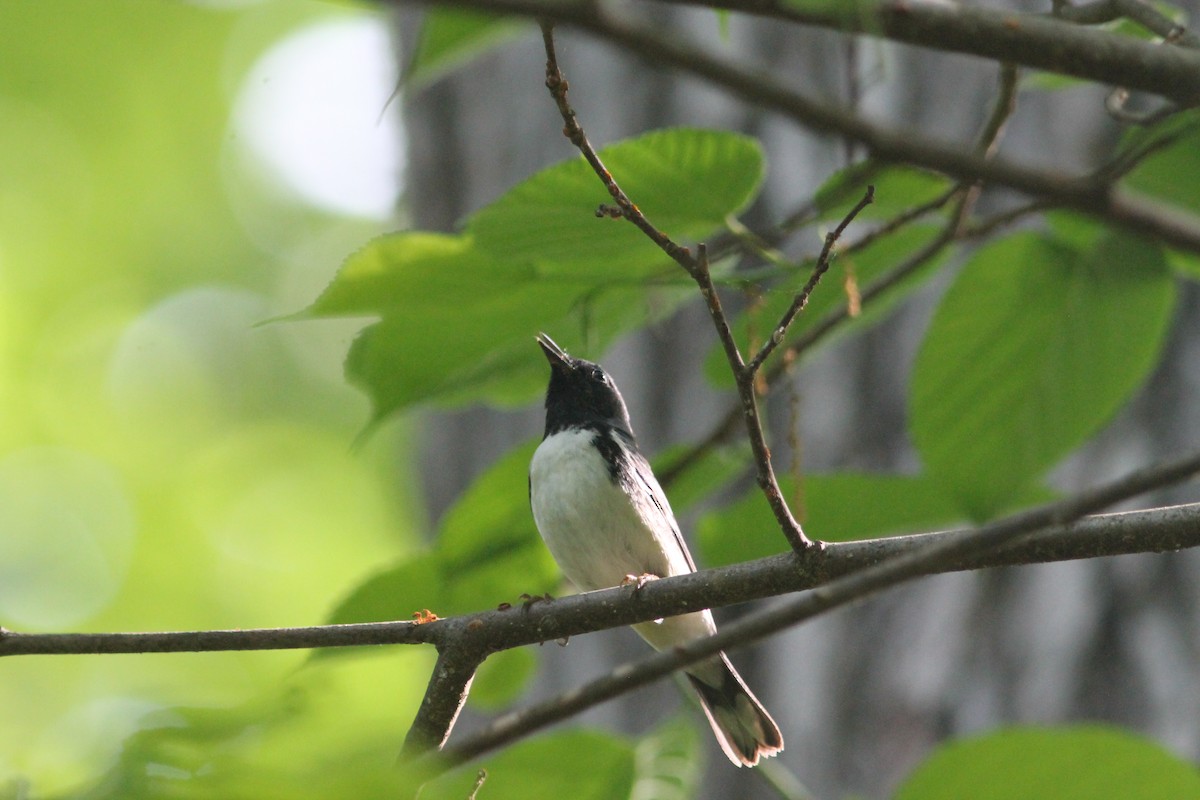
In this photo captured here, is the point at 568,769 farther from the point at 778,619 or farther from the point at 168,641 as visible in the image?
the point at 778,619

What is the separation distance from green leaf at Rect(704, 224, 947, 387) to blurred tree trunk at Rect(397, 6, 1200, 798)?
764 millimetres

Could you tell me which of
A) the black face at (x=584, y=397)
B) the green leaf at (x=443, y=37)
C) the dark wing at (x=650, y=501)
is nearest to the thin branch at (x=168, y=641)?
the green leaf at (x=443, y=37)

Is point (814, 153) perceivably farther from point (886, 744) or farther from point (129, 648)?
point (129, 648)

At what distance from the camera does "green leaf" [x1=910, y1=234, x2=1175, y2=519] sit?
2.21m

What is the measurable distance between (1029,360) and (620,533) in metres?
2.02

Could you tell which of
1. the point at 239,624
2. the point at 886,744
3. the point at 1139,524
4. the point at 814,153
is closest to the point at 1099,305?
the point at 1139,524

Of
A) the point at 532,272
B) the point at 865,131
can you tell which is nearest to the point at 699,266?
the point at 865,131

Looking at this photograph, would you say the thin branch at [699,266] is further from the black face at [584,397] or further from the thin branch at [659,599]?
the black face at [584,397]

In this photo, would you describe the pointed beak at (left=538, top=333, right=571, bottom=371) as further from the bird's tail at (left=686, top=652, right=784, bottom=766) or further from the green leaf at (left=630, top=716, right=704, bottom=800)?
the green leaf at (left=630, top=716, right=704, bottom=800)

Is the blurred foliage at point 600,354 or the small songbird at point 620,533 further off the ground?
the blurred foliage at point 600,354

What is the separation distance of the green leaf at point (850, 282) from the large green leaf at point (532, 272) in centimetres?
21

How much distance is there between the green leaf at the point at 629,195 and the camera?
1.99 m

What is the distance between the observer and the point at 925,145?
37.6 inches

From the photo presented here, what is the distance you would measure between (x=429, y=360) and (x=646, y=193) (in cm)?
60
